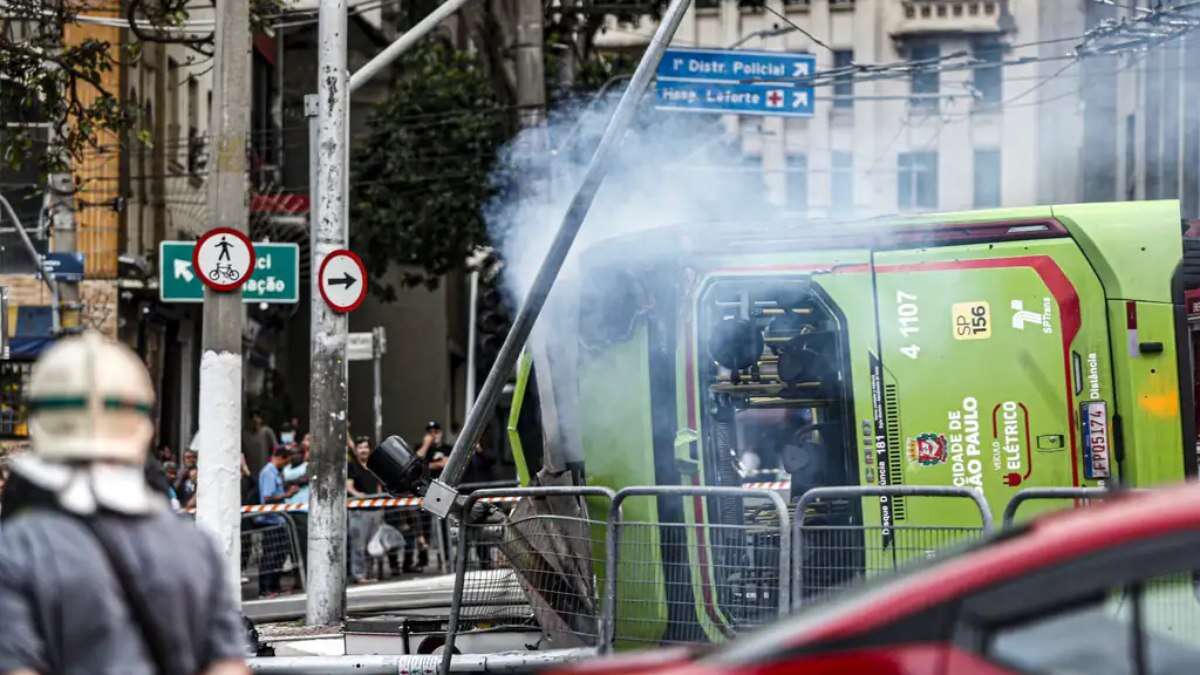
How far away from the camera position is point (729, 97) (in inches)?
847

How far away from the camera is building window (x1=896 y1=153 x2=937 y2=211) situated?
190 feet

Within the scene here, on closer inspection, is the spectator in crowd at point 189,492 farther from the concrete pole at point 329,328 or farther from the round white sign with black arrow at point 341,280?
the round white sign with black arrow at point 341,280

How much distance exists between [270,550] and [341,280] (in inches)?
168

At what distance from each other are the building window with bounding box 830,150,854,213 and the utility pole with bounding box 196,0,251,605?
45.4 meters

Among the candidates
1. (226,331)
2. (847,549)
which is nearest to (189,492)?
(226,331)

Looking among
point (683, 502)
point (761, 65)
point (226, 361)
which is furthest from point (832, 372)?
point (761, 65)

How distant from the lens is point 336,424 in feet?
49.0

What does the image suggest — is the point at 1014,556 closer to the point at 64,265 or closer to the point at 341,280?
the point at 341,280

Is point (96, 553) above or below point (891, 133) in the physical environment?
below

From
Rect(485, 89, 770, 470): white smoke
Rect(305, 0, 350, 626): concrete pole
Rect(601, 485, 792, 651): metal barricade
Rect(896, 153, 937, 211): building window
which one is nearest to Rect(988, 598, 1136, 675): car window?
Rect(601, 485, 792, 651): metal barricade

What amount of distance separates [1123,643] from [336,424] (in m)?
11.7

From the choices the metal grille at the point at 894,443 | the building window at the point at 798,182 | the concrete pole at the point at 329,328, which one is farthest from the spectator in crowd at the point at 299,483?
the building window at the point at 798,182

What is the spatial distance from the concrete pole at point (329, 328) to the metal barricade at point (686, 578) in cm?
665

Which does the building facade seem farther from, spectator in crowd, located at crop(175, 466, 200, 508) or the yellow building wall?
spectator in crowd, located at crop(175, 466, 200, 508)
